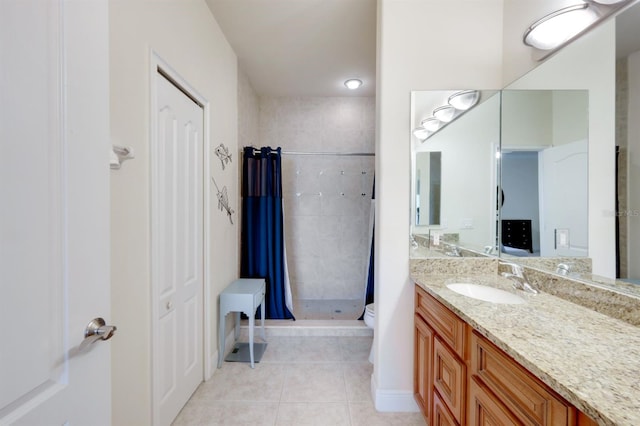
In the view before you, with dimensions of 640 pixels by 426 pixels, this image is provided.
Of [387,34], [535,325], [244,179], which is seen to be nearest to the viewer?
[535,325]

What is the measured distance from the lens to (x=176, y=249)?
1.59 meters

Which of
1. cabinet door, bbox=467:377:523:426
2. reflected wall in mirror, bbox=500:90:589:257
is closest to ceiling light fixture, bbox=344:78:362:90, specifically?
reflected wall in mirror, bbox=500:90:589:257

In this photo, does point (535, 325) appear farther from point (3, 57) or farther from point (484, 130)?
point (3, 57)

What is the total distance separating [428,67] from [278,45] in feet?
4.50

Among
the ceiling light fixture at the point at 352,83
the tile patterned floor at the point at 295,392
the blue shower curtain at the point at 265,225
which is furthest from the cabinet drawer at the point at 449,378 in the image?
the ceiling light fixture at the point at 352,83

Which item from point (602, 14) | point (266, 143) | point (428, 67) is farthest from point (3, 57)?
point (266, 143)

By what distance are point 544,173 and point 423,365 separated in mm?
1263

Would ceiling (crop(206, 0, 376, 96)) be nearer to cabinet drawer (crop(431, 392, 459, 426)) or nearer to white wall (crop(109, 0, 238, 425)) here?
white wall (crop(109, 0, 238, 425))

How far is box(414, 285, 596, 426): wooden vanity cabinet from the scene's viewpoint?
72 cm

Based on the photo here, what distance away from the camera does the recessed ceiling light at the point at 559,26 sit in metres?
1.17

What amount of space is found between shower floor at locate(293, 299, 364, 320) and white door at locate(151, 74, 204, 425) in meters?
1.26

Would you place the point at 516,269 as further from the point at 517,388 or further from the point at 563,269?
the point at 517,388

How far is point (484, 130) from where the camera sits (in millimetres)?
1755

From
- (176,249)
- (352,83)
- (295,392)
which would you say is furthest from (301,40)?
(295,392)
